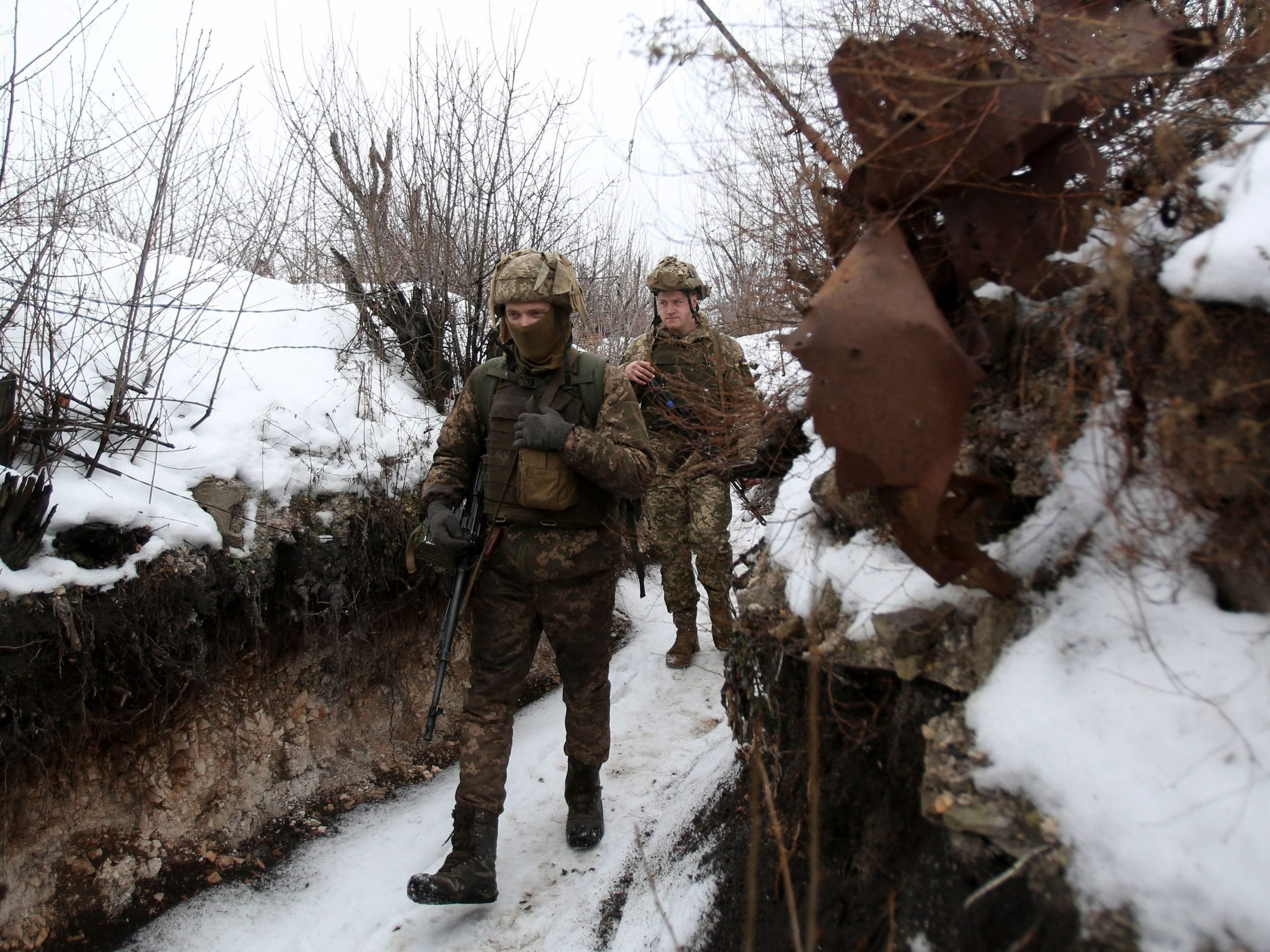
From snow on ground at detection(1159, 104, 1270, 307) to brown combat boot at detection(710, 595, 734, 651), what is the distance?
3289mm

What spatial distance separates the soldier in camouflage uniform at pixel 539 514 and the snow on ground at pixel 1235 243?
182 centimetres

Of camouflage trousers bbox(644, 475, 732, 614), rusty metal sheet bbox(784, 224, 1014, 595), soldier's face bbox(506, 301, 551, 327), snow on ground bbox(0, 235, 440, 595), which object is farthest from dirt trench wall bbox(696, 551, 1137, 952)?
snow on ground bbox(0, 235, 440, 595)

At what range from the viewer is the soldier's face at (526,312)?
297 cm

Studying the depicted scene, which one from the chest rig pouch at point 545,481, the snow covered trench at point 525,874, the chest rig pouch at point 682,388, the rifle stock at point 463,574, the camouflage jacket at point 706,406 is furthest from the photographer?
the chest rig pouch at point 682,388

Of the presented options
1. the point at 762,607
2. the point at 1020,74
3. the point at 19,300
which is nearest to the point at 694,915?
the point at 762,607

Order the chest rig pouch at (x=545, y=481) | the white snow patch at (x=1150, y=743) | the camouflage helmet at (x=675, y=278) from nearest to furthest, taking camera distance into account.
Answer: the white snow patch at (x=1150, y=743), the chest rig pouch at (x=545, y=481), the camouflage helmet at (x=675, y=278)

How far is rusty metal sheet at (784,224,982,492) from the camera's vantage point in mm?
1529

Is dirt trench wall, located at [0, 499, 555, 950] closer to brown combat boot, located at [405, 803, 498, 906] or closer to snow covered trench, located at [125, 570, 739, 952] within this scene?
snow covered trench, located at [125, 570, 739, 952]

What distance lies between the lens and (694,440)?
12.4ft

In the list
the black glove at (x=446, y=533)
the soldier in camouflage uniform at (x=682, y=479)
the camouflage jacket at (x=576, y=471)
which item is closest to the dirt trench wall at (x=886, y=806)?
the camouflage jacket at (x=576, y=471)

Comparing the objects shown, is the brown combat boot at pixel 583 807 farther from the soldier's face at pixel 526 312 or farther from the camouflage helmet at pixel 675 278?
the camouflage helmet at pixel 675 278

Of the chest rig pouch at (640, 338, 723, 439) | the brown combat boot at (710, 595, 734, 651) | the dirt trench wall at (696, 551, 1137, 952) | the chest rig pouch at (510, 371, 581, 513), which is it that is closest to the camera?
the dirt trench wall at (696, 551, 1137, 952)

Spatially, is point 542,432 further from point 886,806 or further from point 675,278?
point 675,278

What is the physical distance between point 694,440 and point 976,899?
2559mm
